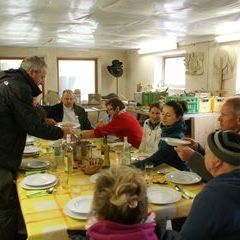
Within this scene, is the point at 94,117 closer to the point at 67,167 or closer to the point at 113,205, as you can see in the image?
the point at 67,167

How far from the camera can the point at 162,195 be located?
1.83 m

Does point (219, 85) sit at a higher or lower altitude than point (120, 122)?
higher

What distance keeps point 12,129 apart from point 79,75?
665 cm

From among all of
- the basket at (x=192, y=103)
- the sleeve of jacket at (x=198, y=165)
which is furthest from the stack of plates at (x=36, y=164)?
the basket at (x=192, y=103)

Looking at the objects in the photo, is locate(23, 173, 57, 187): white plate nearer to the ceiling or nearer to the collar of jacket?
the collar of jacket

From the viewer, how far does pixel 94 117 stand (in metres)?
7.41

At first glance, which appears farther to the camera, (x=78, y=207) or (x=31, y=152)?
(x=31, y=152)

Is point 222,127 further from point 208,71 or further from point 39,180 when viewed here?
point 208,71

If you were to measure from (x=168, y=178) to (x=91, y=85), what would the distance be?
7.04 meters

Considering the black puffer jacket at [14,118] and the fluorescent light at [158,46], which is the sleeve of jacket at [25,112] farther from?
the fluorescent light at [158,46]

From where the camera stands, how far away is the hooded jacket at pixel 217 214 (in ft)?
3.76

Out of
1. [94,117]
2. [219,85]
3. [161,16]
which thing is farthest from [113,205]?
[94,117]

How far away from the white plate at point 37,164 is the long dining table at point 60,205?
5 centimetres

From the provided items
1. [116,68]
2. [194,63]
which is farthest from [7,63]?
[194,63]
